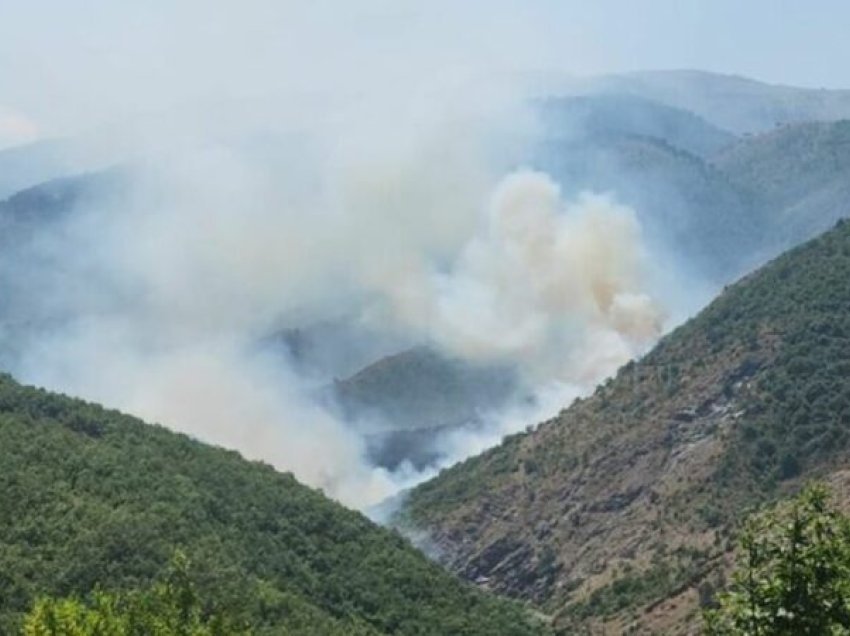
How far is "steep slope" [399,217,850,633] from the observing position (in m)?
149

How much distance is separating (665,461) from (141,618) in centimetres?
12415

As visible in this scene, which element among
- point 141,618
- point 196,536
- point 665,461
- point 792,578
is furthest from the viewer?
point 665,461

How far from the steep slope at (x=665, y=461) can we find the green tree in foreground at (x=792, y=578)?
346ft

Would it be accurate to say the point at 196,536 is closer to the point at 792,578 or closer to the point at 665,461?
the point at 665,461

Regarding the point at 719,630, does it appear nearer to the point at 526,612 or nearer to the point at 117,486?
the point at 117,486

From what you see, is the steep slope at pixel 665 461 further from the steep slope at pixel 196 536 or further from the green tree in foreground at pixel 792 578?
the green tree in foreground at pixel 792 578

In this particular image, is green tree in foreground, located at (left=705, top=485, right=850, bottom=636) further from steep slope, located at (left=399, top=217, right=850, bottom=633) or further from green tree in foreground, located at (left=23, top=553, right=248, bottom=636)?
steep slope, located at (left=399, top=217, right=850, bottom=633)

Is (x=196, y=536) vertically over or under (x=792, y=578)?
over

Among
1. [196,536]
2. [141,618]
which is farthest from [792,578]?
[196,536]

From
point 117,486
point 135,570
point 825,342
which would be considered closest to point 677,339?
point 825,342

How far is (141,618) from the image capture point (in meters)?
51.5

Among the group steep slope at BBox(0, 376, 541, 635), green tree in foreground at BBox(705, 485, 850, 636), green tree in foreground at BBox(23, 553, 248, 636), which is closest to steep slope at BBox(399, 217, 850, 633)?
steep slope at BBox(0, 376, 541, 635)

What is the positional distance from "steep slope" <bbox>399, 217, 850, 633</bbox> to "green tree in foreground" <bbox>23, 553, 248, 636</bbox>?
82670 millimetres

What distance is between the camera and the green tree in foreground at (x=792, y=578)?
26109 millimetres
